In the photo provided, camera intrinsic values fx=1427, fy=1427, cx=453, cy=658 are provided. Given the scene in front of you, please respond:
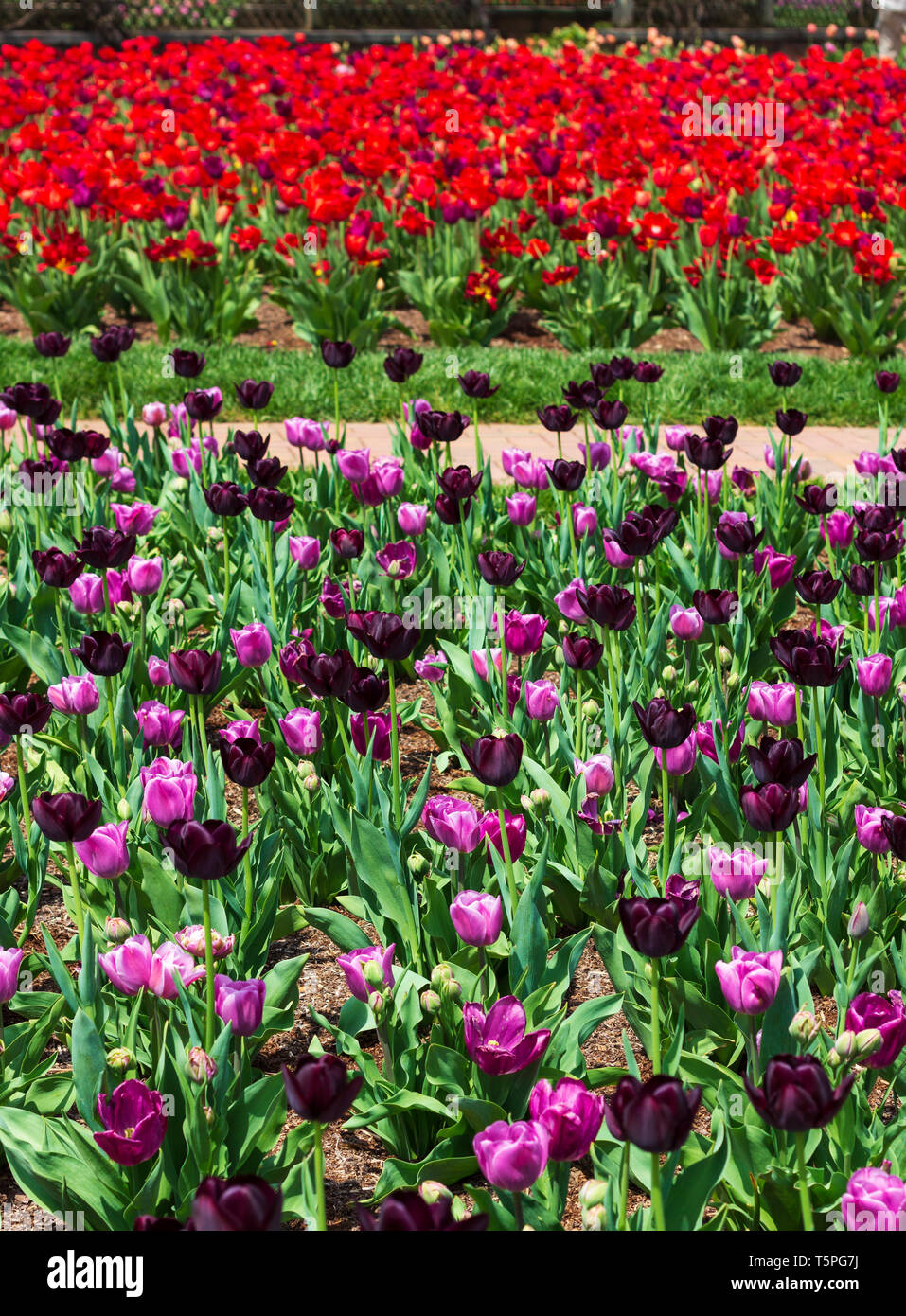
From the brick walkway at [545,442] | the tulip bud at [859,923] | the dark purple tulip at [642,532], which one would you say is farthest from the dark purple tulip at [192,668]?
the brick walkway at [545,442]

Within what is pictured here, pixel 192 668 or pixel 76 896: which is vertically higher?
pixel 192 668

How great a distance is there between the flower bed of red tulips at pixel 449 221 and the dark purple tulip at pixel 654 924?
5.32 meters

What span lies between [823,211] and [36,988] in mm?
5879

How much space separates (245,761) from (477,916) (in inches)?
18.1

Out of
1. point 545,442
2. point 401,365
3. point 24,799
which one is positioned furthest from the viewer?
point 545,442

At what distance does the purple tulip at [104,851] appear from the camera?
2182mm

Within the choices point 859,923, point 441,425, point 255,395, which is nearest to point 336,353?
point 255,395

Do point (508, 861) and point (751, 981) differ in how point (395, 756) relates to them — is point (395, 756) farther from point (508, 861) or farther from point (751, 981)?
point (751, 981)

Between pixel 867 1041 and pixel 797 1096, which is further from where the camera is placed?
pixel 867 1041

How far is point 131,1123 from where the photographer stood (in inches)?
72.1

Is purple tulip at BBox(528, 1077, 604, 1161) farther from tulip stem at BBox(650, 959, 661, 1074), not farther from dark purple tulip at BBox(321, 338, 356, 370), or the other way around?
dark purple tulip at BBox(321, 338, 356, 370)

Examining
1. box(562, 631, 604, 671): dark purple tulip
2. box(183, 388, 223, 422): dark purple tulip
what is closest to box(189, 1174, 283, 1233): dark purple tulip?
box(562, 631, 604, 671): dark purple tulip

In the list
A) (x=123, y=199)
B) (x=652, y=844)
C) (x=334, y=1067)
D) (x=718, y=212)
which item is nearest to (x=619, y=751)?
(x=652, y=844)

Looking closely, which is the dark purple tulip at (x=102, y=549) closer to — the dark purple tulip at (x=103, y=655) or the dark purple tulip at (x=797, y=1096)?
the dark purple tulip at (x=103, y=655)
